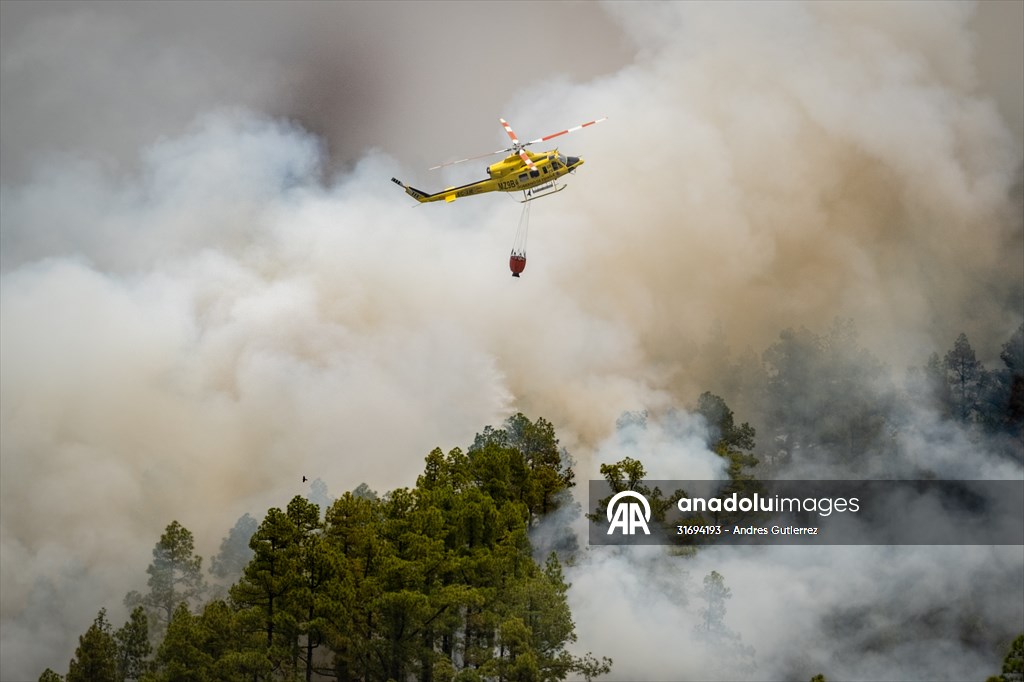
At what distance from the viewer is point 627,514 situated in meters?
81.6

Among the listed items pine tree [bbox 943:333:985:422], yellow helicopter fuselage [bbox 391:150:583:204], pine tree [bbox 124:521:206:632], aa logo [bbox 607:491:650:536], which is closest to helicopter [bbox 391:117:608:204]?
yellow helicopter fuselage [bbox 391:150:583:204]

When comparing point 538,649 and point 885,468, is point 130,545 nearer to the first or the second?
point 538,649

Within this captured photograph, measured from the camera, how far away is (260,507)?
94.0 meters

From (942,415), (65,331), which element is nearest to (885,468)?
(942,415)

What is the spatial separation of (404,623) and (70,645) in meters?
24.4

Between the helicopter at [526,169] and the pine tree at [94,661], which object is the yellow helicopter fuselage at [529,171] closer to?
the helicopter at [526,169]

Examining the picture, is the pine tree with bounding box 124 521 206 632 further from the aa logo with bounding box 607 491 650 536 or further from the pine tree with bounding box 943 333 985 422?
the pine tree with bounding box 943 333 985 422

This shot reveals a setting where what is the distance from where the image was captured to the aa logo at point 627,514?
8144cm

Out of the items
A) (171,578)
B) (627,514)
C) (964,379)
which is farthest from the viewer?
(964,379)

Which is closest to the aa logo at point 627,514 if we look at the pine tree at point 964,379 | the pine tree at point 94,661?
the pine tree at point 964,379

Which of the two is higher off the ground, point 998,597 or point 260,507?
point 260,507

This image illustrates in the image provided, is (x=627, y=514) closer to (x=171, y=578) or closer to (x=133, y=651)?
(x=171, y=578)

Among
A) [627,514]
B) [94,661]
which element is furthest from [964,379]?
[94,661]

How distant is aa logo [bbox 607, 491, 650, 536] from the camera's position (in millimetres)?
81438
